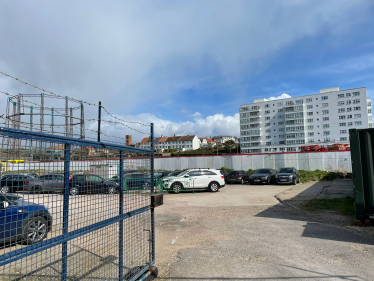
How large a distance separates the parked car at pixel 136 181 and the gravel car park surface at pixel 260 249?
1.58 metres

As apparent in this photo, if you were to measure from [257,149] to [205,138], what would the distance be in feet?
250

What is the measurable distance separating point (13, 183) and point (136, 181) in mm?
2217

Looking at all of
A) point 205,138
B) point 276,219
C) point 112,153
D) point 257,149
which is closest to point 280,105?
point 257,149

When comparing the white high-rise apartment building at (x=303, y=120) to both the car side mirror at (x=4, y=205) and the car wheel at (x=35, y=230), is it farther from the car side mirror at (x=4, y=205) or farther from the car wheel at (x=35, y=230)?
the car side mirror at (x=4, y=205)

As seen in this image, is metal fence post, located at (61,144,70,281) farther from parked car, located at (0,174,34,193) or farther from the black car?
the black car

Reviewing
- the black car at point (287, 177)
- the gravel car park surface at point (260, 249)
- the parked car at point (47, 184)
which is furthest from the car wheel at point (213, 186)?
the parked car at point (47, 184)

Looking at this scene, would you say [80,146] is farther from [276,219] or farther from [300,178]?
[300,178]

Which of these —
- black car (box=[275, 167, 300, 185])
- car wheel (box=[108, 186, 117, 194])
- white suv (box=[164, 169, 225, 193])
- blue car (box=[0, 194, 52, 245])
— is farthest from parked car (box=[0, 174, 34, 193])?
black car (box=[275, 167, 300, 185])

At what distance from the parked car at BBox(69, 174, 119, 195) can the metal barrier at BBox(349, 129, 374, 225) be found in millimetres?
7161

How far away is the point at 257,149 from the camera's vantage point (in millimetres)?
96062

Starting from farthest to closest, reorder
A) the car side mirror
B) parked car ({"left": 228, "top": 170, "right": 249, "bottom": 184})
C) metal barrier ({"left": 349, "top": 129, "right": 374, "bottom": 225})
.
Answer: parked car ({"left": 228, "top": 170, "right": 249, "bottom": 184}), metal barrier ({"left": 349, "top": 129, "right": 374, "bottom": 225}), the car side mirror

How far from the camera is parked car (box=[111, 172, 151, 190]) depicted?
13.2ft

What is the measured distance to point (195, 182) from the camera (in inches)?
720

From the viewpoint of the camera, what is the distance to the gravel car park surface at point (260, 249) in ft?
14.9
